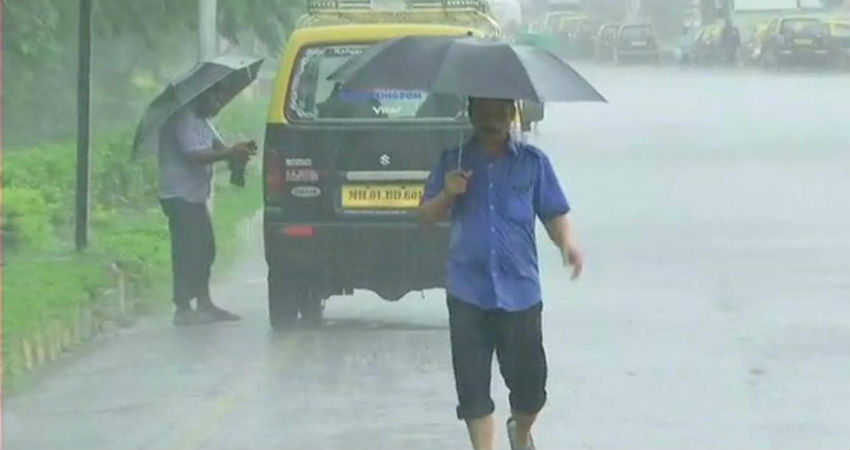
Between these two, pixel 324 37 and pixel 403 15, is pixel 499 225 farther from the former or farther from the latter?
pixel 403 15

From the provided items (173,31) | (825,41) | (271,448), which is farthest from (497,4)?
(271,448)

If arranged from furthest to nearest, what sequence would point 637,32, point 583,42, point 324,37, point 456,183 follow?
point 583,42, point 637,32, point 324,37, point 456,183

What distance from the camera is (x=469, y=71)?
28.3 feet

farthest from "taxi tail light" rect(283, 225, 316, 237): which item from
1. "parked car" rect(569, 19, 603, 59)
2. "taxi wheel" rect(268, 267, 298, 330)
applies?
"parked car" rect(569, 19, 603, 59)

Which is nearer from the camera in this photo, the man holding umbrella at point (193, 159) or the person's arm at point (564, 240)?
the person's arm at point (564, 240)

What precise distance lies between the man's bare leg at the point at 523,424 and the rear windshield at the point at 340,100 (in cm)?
538

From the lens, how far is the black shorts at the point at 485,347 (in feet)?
28.7

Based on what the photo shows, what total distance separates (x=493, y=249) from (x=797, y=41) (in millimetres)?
54335

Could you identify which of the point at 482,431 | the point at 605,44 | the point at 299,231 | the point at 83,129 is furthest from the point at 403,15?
the point at 605,44

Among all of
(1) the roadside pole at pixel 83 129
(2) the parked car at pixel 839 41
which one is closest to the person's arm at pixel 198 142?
(1) the roadside pole at pixel 83 129

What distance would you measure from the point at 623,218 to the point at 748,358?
10.3 meters

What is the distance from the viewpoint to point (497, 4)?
2373 inches

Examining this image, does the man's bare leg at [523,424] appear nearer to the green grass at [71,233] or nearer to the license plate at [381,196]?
the green grass at [71,233]

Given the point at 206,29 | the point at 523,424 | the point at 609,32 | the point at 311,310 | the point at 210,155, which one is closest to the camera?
the point at 523,424
